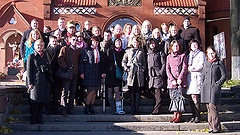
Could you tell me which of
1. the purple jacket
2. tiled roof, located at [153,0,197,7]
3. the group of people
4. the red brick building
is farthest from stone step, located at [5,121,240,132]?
tiled roof, located at [153,0,197,7]

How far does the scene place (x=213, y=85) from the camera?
28.2 feet

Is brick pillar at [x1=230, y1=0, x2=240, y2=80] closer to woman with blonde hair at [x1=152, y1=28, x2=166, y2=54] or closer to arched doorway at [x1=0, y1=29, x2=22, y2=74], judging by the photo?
woman with blonde hair at [x1=152, y1=28, x2=166, y2=54]

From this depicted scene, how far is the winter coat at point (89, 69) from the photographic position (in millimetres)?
9617

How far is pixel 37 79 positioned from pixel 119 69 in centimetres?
224

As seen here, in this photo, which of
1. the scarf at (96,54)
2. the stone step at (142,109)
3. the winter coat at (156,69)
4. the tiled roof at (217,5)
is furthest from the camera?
the tiled roof at (217,5)

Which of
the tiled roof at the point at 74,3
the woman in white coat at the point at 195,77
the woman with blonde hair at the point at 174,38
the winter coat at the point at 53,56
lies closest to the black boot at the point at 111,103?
the winter coat at the point at 53,56

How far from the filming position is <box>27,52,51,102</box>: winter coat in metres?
8.81

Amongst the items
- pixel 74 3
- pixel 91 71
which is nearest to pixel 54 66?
pixel 91 71

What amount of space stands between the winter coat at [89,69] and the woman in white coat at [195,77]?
2.31 metres

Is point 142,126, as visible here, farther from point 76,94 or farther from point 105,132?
point 76,94

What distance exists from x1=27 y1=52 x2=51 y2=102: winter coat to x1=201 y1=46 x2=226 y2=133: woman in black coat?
12.1 ft

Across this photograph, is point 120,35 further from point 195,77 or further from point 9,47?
point 9,47

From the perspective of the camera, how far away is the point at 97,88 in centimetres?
972

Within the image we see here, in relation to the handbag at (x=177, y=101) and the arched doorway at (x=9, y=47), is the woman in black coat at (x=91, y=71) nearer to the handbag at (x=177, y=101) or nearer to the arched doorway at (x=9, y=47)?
the handbag at (x=177, y=101)
